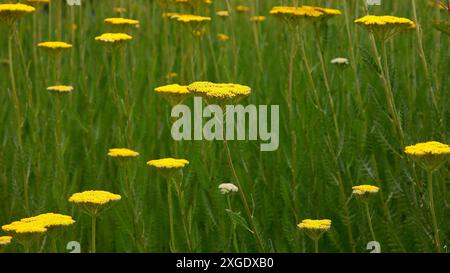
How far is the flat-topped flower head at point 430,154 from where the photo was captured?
5.62 ft

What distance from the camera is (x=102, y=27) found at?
4.48m

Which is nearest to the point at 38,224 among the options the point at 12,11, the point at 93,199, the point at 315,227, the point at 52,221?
the point at 52,221

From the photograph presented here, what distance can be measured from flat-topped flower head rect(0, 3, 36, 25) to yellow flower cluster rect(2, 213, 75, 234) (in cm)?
81

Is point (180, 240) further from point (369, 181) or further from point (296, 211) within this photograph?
point (369, 181)

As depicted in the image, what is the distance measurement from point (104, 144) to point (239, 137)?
63 centimetres

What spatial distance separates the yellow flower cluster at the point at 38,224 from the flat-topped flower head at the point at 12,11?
2.65 feet

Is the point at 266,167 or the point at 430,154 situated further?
the point at 266,167

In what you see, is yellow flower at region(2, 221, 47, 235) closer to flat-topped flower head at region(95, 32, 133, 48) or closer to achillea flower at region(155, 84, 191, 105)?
achillea flower at region(155, 84, 191, 105)

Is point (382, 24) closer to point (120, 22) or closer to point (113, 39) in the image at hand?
point (113, 39)

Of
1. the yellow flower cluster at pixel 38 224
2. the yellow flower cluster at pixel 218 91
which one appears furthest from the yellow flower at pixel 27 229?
the yellow flower cluster at pixel 218 91

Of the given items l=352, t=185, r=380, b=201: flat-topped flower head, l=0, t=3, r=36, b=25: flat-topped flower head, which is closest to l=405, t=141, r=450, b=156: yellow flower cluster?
l=352, t=185, r=380, b=201: flat-topped flower head

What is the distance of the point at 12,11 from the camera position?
2432 mm

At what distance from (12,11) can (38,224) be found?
2.98ft
